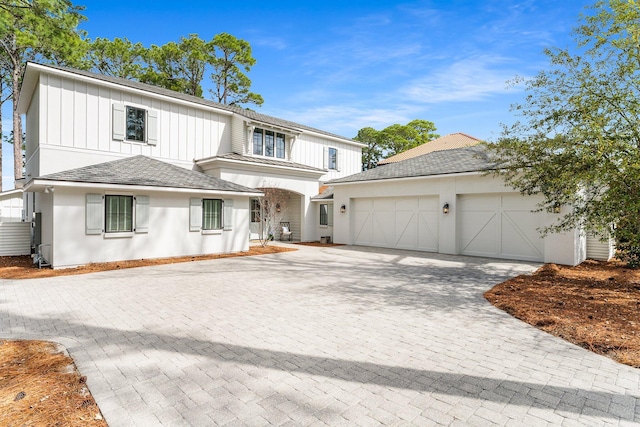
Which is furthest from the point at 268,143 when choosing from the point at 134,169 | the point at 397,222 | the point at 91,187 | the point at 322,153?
the point at 91,187

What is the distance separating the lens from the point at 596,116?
674cm

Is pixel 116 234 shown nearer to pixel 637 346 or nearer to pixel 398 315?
pixel 398 315

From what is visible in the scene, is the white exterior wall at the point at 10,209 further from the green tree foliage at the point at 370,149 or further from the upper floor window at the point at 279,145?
the green tree foliage at the point at 370,149

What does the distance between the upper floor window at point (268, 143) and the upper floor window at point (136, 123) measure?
5037 millimetres

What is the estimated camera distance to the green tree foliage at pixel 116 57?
80.7ft

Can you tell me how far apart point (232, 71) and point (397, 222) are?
68.4 feet

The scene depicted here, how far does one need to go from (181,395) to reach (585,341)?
4.96 meters

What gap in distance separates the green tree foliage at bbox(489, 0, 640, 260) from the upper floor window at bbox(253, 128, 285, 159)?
12.2 m

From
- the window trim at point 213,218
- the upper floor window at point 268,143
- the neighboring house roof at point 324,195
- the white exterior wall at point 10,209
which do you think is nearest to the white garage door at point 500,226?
the neighboring house roof at point 324,195

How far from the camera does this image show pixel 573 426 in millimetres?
2674

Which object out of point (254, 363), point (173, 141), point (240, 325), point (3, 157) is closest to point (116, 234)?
point (173, 141)

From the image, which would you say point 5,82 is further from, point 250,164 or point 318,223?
point 318,223

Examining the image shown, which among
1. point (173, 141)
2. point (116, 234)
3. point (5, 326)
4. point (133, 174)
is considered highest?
point (173, 141)

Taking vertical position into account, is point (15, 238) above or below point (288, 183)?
below
